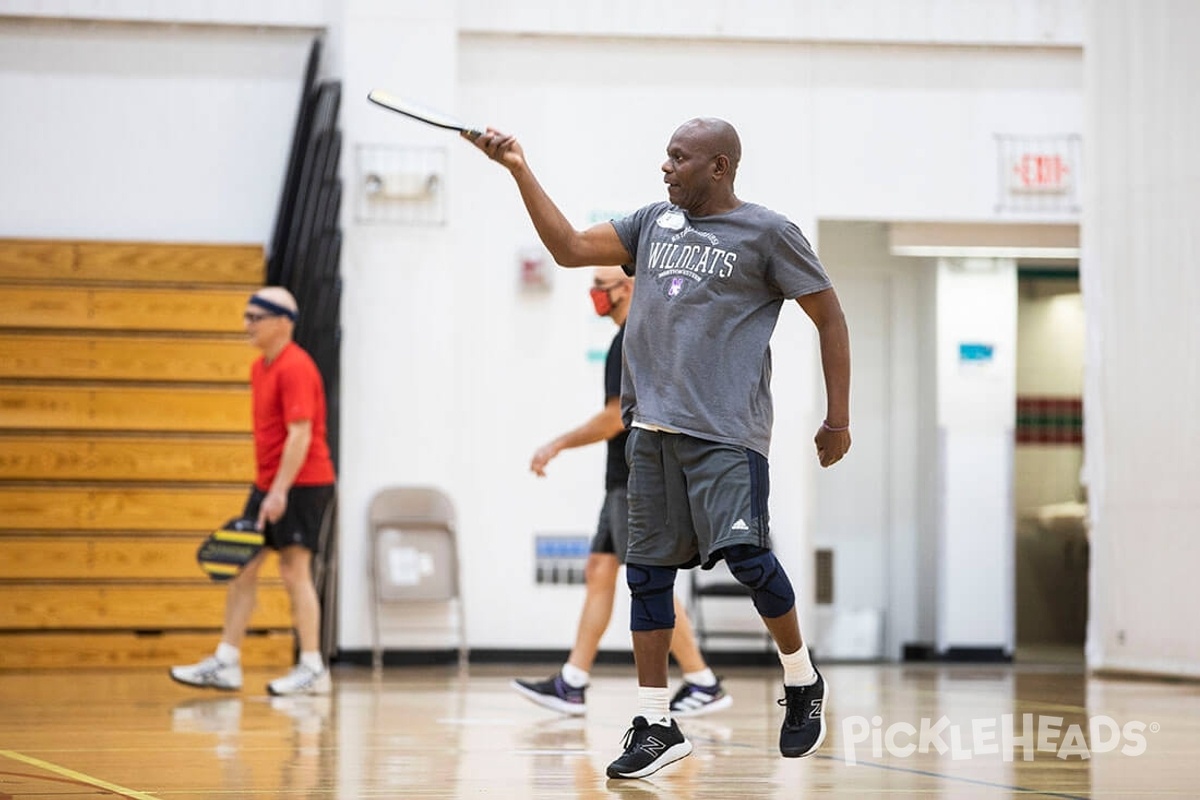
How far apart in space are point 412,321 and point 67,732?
4643 mm

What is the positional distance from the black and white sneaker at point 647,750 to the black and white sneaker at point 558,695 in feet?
6.27

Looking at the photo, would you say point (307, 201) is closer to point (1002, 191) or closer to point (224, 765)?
point (1002, 191)

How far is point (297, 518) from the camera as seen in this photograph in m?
6.30

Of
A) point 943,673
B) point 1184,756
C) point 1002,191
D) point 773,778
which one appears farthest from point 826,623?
point 773,778

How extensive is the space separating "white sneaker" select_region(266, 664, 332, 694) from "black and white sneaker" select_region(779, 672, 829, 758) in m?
3.23

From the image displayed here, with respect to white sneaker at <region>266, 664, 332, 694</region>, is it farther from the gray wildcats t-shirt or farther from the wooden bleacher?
the gray wildcats t-shirt

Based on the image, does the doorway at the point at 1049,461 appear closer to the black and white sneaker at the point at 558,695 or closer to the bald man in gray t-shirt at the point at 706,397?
the black and white sneaker at the point at 558,695

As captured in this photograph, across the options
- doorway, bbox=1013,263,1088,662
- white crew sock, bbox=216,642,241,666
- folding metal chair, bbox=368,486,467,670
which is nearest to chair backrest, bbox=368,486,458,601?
folding metal chair, bbox=368,486,467,670

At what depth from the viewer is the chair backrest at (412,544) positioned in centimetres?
884

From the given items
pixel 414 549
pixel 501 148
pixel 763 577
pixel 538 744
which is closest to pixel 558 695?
pixel 538 744

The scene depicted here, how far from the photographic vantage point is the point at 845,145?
31.4 feet

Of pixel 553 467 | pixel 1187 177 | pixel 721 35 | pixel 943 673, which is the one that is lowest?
pixel 943 673

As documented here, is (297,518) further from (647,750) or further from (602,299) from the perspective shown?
(647,750)

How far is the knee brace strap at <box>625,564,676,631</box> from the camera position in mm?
3541
